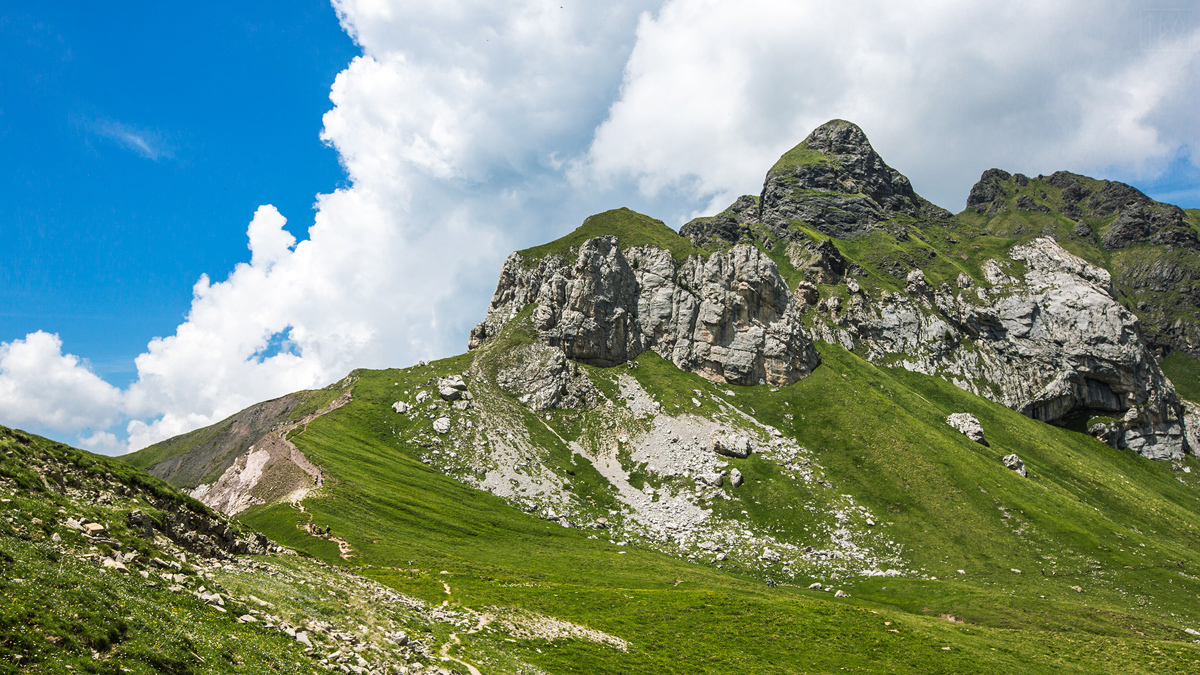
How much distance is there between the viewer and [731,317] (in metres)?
199

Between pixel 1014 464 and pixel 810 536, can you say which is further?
pixel 1014 464

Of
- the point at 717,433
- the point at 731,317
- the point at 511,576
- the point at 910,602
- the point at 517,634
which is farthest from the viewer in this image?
the point at 731,317

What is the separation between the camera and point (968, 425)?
566 ft

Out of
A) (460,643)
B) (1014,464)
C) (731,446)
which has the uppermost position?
(1014,464)

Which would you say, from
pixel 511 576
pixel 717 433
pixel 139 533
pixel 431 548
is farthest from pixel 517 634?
pixel 717 433

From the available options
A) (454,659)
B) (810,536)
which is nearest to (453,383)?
(810,536)

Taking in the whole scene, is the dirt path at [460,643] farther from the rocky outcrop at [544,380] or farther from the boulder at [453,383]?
the rocky outcrop at [544,380]

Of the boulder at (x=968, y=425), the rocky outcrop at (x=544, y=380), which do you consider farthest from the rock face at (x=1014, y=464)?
the rocky outcrop at (x=544, y=380)

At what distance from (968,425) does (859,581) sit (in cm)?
10294

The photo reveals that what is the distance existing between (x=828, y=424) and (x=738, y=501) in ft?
166

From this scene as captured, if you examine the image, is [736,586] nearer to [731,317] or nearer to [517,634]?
[517,634]

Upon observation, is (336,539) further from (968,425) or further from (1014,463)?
(968,425)

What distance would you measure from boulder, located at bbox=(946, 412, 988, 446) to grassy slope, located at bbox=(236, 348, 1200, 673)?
4800mm

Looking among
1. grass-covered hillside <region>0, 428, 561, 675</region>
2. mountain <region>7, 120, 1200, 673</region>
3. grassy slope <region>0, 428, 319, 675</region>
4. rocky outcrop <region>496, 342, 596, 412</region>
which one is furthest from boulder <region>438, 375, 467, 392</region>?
grassy slope <region>0, 428, 319, 675</region>
